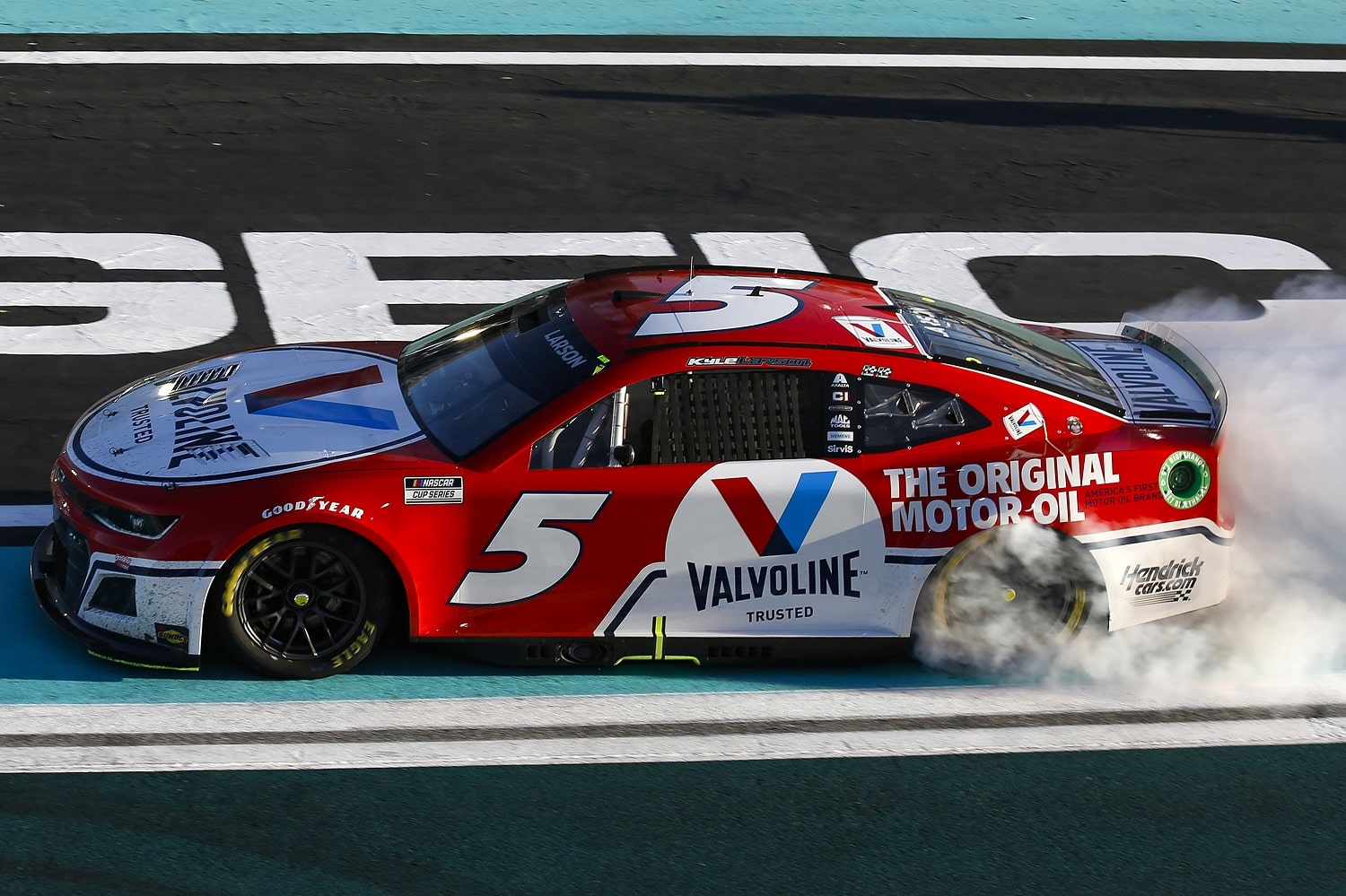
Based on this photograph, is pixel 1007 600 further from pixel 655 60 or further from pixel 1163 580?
pixel 655 60

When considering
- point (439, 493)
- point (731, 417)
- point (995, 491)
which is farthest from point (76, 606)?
point (995, 491)

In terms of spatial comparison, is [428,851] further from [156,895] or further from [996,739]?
[996,739]

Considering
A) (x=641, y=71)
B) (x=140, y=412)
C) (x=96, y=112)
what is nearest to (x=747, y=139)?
(x=641, y=71)

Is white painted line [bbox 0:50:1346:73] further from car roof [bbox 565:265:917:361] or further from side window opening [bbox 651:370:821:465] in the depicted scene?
side window opening [bbox 651:370:821:465]

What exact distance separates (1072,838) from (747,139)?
775cm

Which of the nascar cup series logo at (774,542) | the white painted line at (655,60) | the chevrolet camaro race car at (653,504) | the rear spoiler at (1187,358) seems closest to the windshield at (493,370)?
the chevrolet camaro race car at (653,504)

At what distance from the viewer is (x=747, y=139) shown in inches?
479

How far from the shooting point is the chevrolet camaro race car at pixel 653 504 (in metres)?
5.84

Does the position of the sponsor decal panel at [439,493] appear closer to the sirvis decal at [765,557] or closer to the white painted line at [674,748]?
the sirvis decal at [765,557]

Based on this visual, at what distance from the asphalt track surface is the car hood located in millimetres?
1102

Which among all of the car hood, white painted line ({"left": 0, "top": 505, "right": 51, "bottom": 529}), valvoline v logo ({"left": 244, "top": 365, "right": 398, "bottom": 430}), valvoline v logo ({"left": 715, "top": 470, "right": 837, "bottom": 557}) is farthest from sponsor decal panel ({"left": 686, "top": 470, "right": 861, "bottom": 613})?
white painted line ({"left": 0, "top": 505, "right": 51, "bottom": 529})

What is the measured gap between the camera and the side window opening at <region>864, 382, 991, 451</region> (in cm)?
603

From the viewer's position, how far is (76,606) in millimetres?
6016

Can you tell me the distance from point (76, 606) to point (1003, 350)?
3.70 m
